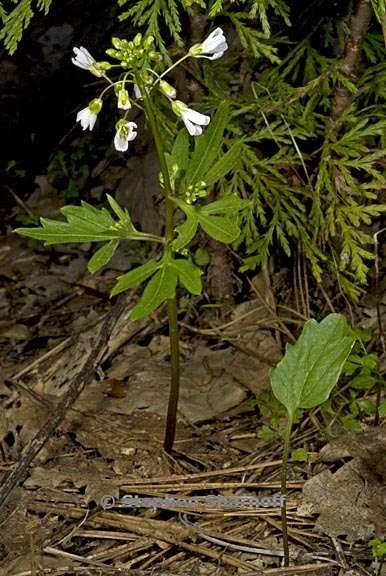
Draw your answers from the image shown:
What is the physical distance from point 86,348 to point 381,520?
160 centimetres

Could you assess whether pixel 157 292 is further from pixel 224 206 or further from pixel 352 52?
pixel 352 52

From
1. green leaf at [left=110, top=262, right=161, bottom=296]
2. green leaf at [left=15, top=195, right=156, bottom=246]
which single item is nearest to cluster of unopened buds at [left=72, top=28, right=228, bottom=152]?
green leaf at [left=15, top=195, right=156, bottom=246]

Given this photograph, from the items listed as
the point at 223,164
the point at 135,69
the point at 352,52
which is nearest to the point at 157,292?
the point at 223,164

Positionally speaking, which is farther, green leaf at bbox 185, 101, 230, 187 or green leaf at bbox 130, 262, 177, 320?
green leaf at bbox 185, 101, 230, 187

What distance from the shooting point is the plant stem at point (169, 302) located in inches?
95.1

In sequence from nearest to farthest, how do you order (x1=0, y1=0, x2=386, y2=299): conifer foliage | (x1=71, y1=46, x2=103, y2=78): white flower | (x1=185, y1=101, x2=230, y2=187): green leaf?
(x1=71, y1=46, x2=103, y2=78): white flower
(x1=185, y1=101, x2=230, y2=187): green leaf
(x1=0, y1=0, x2=386, y2=299): conifer foliage

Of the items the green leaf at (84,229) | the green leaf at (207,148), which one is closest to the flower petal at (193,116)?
the green leaf at (207,148)

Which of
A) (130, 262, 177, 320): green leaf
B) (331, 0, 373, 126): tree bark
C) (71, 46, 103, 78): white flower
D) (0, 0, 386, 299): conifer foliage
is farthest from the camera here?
(0, 0, 386, 299): conifer foliage

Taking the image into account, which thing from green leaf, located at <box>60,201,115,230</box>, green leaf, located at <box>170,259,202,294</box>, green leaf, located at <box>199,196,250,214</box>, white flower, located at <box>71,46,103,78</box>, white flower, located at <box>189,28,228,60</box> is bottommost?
green leaf, located at <box>170,259,202,294</box>

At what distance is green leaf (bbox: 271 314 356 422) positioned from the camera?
8.06 feet

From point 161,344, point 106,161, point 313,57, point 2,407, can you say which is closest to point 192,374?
point 161,344

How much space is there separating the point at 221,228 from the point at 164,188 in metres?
0.26

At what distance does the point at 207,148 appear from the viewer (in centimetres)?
260

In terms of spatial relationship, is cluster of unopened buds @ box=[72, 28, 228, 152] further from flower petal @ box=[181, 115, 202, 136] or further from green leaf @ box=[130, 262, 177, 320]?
green leaf @ box=[130, 262, 177, 320]
